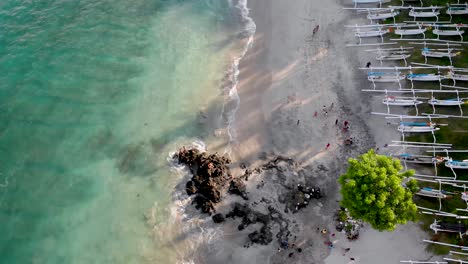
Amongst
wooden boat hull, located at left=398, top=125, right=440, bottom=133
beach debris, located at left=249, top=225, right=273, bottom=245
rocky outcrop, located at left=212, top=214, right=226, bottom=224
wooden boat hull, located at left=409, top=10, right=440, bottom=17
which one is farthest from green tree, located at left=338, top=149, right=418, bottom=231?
wooden boat hull, located at left=409, top=10, right=440, bottom=17

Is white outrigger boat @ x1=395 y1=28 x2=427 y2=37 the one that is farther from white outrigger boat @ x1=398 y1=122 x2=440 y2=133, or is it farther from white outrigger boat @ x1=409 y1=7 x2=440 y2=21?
white outrigger boat @ x1=398 y1=122 x2=440 y2=133

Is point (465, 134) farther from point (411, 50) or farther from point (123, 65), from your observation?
point (123, 65)

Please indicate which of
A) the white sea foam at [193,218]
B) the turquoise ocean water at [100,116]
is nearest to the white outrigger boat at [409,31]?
the turquoise ocean water at [100,116]

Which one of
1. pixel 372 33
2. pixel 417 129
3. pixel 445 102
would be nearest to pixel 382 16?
pixel 372 33

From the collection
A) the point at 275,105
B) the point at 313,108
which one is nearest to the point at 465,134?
the point at 313,108

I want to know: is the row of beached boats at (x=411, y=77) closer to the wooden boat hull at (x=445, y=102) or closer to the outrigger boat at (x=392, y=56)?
the outrigger boat at (x=392, y=56)

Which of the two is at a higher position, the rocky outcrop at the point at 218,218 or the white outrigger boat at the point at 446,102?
the white outrigger boat at the point at 446,102
